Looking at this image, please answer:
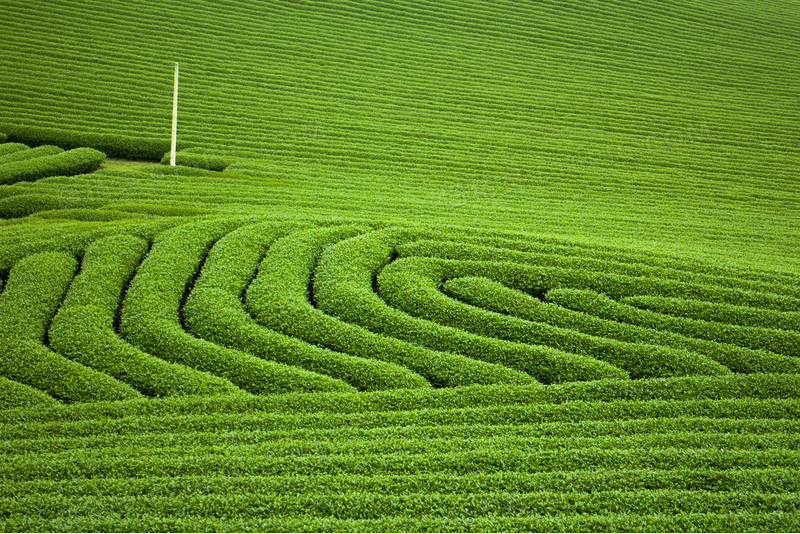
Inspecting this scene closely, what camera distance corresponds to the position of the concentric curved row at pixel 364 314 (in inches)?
291

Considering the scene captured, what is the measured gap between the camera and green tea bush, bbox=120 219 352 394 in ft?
23.6

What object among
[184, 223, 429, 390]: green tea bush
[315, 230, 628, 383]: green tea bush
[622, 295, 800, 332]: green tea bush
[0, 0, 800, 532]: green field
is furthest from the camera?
[622, 295, 800, 332]: green tea bush

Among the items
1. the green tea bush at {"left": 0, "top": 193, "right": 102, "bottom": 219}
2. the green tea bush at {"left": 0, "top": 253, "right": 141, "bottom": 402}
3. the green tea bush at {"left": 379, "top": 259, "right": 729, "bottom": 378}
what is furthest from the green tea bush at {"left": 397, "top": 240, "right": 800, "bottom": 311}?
the green tea bush at {"left": 0, "top": 193, "right": 102, "bottom": 219}

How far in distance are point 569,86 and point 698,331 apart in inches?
758

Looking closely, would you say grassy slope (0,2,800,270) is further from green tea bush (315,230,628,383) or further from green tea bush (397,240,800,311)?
green tea bush (315,230,628,383)

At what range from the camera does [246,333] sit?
7934 mm

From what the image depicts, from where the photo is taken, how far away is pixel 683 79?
2641cm

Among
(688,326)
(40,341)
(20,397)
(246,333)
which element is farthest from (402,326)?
(40,341)

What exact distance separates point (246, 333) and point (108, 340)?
184 centimetres

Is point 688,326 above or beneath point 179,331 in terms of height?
above

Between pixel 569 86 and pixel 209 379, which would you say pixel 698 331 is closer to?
pixel 209 379

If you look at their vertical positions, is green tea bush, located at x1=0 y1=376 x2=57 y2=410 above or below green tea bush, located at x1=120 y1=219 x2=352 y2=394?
below

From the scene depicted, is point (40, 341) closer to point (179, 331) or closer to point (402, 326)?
point (179, 331)

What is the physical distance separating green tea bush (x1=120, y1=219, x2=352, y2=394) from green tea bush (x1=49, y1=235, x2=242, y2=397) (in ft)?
0.64
